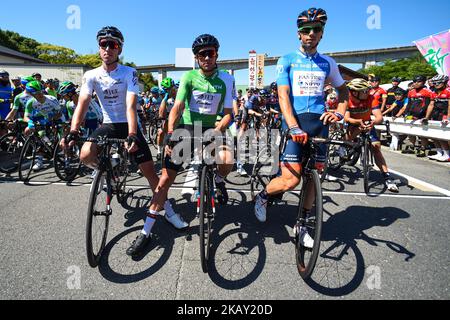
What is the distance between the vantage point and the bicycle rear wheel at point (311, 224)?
219 cm

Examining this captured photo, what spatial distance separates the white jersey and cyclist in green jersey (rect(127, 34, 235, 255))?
2.25 feet

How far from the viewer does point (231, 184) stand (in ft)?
16.8

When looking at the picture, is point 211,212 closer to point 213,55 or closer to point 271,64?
point 213,55

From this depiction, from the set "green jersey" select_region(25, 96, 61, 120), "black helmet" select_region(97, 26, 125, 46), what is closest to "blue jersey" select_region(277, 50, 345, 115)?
"black helmet" select_region(97, 26, 125, 46)

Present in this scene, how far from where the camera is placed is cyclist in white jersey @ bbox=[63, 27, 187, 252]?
288 centimetres

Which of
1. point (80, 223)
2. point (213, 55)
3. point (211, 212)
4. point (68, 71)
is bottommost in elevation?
point (80, 223)

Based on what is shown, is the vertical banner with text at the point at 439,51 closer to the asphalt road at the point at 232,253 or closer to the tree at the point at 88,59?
the asphalt road at the point at 232,253

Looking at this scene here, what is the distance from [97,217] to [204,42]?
7.35 feet

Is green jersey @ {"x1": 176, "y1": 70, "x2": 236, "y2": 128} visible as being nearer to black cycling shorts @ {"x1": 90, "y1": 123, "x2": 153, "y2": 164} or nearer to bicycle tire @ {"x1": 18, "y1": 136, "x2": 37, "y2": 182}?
black cycling shorts @ {"x1": 90, "y1": 123, "x2": 153, "y2": 164}

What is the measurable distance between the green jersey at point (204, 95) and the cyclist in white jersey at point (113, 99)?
62 centimetres

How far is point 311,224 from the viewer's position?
2.53m
